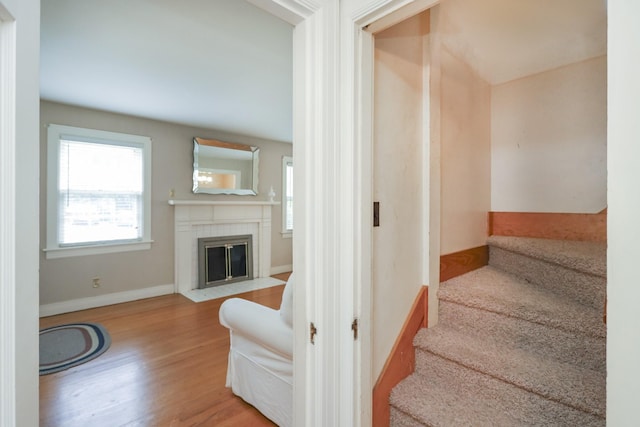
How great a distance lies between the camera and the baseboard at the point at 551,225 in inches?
83.6

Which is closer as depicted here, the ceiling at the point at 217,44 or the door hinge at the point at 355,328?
the door hinge at the point at 355,328

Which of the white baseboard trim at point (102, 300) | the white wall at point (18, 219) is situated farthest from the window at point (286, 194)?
the white wall at point (18, 219)

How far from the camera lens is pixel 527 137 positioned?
2363 millimetres

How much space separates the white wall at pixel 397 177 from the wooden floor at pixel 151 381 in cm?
122

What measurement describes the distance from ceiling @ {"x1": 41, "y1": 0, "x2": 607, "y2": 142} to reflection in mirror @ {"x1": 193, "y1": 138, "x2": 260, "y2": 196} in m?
1.30

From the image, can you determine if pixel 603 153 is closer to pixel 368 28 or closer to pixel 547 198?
pixel 547 198

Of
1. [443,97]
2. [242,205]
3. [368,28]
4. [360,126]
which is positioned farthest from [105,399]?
[242,205]

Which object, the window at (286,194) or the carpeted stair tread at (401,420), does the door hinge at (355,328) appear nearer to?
the carpeted stair tread at (401,420)

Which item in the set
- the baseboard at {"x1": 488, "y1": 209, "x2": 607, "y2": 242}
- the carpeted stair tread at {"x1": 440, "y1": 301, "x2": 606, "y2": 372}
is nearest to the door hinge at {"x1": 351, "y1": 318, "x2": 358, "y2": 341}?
the carpeted stair tread at {"x1": 440, "y1": 301, "x2": 606, "y2": 372}

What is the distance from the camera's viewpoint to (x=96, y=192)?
379 cm

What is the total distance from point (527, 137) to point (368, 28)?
6.27 feet

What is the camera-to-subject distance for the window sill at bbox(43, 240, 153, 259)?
3.56 meters

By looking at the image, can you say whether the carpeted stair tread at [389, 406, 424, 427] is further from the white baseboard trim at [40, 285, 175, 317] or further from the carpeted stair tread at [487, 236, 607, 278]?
the white baseboard trim at [40, 285, 175, 317]

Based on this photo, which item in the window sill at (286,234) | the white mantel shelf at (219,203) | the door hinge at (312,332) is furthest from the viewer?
the window sill at (286,234)
